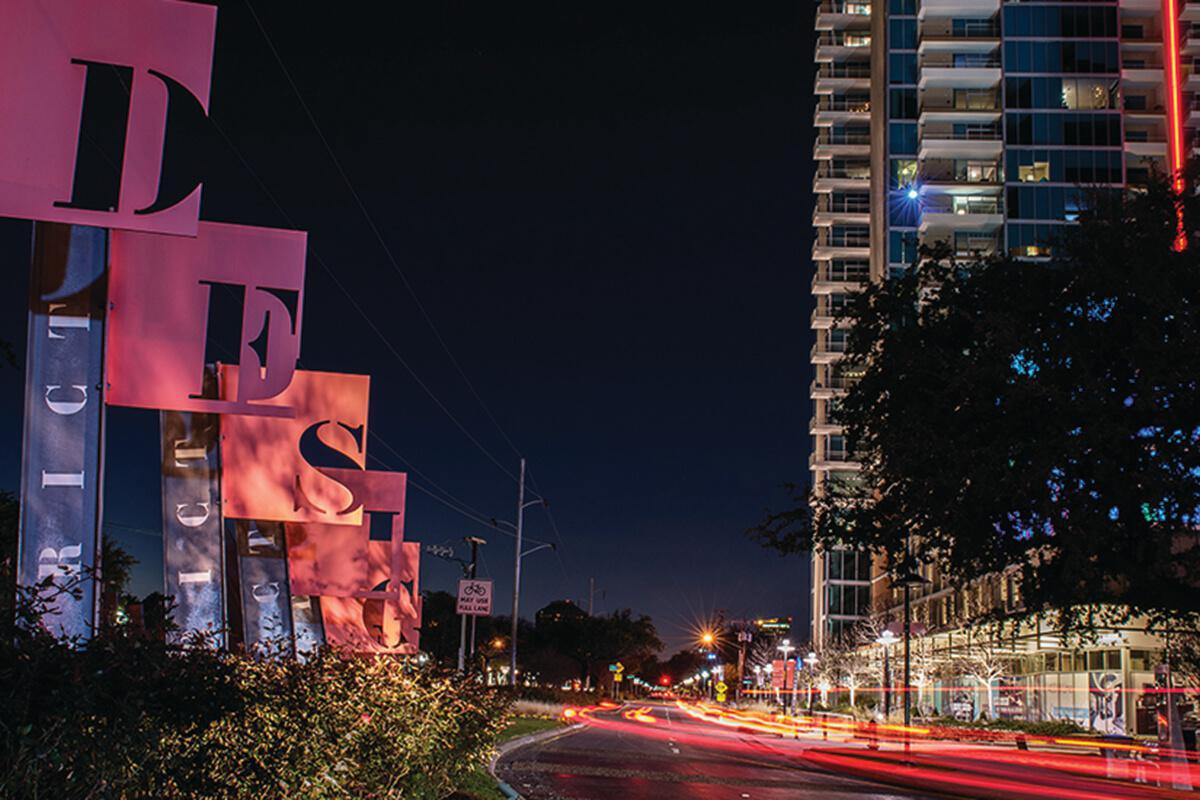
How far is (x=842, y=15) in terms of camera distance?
12825cm

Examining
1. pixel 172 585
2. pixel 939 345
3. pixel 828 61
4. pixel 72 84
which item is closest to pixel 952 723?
pixel 939 345

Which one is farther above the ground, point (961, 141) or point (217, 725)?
point (961, 141)

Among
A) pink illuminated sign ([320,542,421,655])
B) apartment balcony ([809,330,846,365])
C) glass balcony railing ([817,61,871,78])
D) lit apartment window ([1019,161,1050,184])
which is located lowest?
pink illuminated sign ([320,542,421,655])

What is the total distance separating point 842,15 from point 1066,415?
11823 cm

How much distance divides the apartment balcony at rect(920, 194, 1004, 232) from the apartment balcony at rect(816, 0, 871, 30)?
27.1m

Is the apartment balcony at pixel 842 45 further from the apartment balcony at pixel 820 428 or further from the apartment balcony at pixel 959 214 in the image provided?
the apartment balcony at pixel 820 428

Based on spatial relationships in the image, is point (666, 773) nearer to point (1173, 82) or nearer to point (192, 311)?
point (192, 311)

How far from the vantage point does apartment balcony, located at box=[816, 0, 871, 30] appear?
127875 millimetres

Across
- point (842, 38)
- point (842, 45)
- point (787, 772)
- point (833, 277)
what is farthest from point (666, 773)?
point (842, 38)

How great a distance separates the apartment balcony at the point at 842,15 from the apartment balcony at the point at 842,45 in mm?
815

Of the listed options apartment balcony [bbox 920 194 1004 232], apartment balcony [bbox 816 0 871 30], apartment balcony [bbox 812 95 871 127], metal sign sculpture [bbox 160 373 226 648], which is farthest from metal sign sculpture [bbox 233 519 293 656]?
apartment balcony [bbox 816 0 871 30]

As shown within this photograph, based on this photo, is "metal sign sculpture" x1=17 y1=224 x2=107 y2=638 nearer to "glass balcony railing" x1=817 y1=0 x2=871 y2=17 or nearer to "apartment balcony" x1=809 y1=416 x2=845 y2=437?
"apartment balcony" x1=809 y1=416 x2=845 y2=437

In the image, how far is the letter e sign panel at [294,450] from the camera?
2227 cm

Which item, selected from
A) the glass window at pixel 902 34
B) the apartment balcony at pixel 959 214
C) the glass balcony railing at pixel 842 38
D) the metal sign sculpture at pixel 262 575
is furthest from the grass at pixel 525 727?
the glass balcony railing at pixel 842 38
